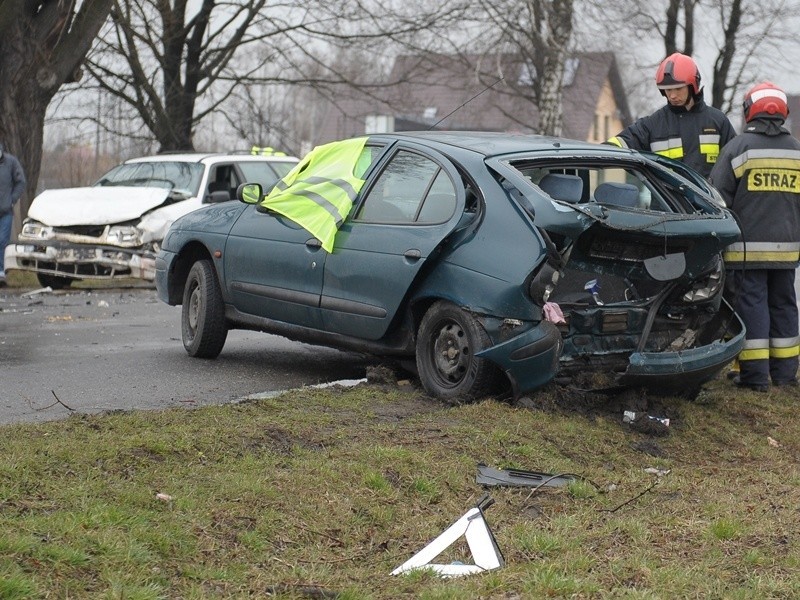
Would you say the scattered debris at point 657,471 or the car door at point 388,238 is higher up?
the car door at point 388,238

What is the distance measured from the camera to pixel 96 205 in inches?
606

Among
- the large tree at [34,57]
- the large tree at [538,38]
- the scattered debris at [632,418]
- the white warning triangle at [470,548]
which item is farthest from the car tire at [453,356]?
the large tree at [538,38]

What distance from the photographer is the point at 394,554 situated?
176 inches

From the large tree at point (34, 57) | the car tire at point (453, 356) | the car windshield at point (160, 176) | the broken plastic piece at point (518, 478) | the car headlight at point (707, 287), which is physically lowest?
the broken plastic piece at point (518, 478)

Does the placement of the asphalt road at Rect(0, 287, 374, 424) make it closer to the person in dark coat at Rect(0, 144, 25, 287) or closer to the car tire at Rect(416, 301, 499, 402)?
the car tire at Rect(416, 301, 499, 402)

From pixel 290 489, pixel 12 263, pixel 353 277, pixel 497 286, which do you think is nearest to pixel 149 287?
pixel 12 263

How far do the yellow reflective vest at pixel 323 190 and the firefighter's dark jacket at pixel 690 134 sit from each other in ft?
6.57

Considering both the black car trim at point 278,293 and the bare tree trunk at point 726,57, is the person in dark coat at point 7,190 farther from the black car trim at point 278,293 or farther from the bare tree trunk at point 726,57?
the bare tree trunk at point 726,57

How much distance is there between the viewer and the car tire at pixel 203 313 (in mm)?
8586

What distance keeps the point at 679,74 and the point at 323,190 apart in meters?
2.53

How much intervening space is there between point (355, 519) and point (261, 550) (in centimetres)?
49

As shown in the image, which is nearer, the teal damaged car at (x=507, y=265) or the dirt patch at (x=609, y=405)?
the teal damaged car at (x=507, y=265)

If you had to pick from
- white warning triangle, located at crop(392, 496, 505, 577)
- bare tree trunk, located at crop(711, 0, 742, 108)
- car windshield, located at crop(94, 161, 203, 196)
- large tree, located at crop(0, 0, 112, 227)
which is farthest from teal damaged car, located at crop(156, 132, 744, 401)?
bare tree trunk, located at crop(711, 0, 742, 108)

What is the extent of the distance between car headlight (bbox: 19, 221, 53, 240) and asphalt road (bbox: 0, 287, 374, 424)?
3133 millimetres
